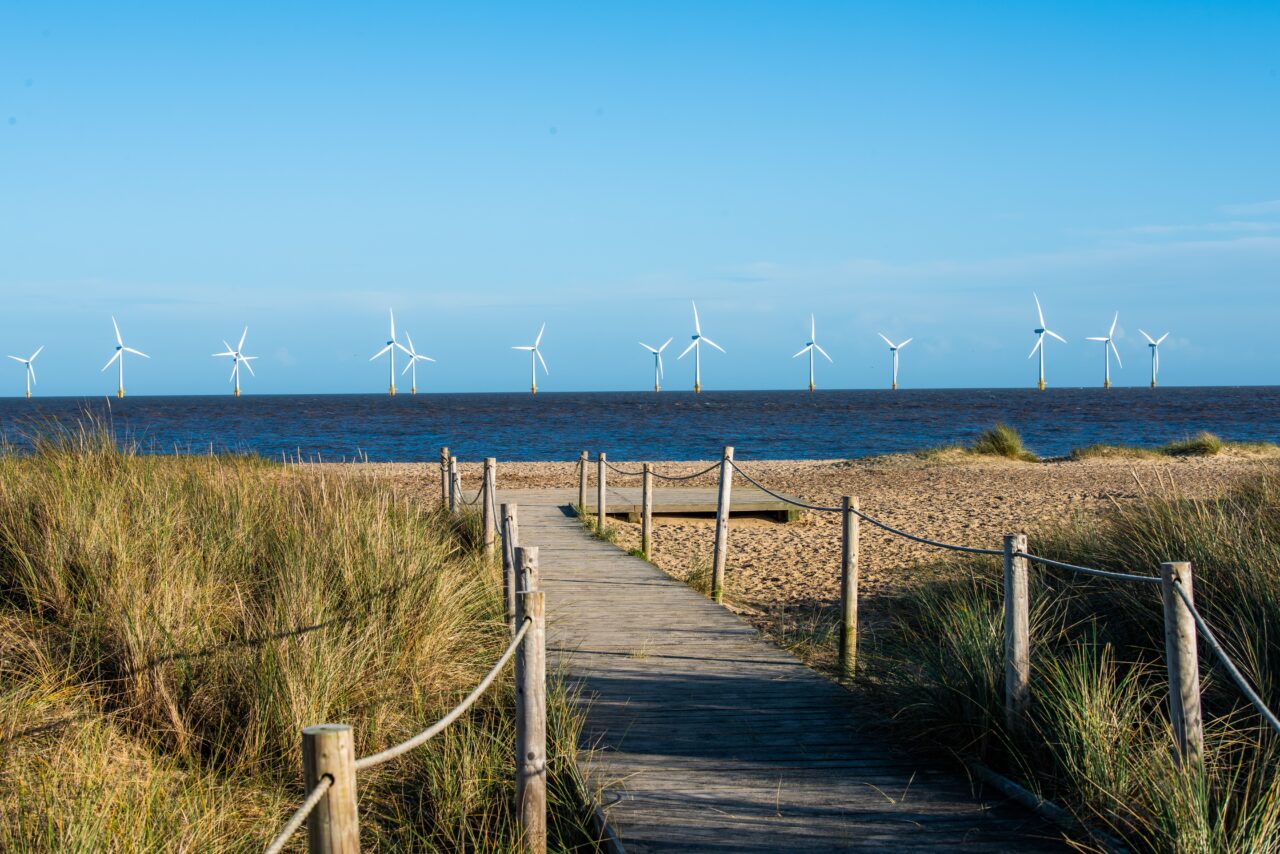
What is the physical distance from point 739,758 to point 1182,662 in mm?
2206

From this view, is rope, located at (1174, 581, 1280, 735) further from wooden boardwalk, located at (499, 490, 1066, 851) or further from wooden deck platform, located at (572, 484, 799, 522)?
wooden deck platform, located at (572, 484, 799, 522)

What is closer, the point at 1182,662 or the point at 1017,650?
the point at 1182,662

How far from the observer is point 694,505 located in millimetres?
18719

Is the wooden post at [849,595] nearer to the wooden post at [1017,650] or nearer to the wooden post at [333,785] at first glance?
the wooden post at [1017,650]

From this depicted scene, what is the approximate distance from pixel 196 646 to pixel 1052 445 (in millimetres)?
41144

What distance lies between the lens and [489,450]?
4312 centimetres

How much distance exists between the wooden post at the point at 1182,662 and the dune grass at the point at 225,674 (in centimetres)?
246

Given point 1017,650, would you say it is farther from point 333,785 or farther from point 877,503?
point 877,503

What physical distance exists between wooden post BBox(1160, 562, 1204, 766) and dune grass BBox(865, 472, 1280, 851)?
154 mm

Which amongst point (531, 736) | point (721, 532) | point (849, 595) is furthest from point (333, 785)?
point (721, 532)

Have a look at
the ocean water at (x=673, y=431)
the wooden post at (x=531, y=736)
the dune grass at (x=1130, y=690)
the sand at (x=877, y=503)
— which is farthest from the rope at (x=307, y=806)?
the ocean water at (x=673, y=431)

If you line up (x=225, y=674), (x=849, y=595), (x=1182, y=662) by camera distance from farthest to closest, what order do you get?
1. (x=849, y=595)
2. (x=225, y=674)
3. (x=1182, y=662)

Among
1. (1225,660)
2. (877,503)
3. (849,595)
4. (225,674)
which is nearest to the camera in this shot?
(1225,660)

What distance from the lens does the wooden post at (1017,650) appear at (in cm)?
518
